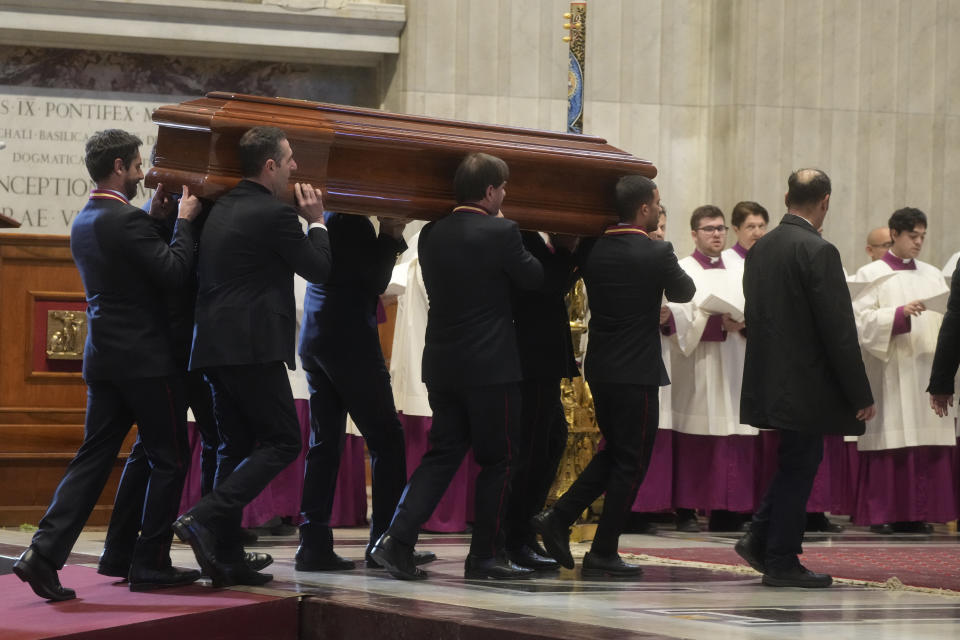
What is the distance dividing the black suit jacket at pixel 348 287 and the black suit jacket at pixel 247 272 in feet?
2.05

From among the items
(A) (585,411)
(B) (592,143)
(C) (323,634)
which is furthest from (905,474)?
(C) (323,634)

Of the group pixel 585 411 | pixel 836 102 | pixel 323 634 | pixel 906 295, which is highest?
pixel 836 102

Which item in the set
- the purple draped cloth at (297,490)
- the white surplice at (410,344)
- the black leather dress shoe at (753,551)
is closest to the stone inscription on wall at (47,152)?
the white surplice at (410,344)

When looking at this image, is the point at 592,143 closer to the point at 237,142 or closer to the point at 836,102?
the point at 237,142

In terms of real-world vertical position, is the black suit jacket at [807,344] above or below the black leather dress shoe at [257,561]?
above

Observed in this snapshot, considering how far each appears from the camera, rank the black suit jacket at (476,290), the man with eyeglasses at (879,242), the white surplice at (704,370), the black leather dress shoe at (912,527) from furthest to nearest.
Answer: the man with eyeglasses at (879,242)
the black leather dress shoe at (912,527)
the white surplice at (704,370)
the black suit jacket at (476,290)

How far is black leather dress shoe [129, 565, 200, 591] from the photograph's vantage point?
5652 mm

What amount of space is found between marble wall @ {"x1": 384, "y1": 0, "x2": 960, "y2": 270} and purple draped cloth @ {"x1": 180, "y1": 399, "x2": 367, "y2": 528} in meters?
3.49

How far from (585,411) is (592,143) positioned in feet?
7.28

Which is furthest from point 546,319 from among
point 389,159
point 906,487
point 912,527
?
point 912,527

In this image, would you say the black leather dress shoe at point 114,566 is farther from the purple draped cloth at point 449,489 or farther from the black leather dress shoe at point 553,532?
the purple draped cloth at point 449,489

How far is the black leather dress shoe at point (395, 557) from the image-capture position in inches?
235

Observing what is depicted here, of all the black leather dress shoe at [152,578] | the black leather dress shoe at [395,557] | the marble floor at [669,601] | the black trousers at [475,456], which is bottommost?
the marble floor at [669,601]

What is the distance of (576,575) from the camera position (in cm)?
640
